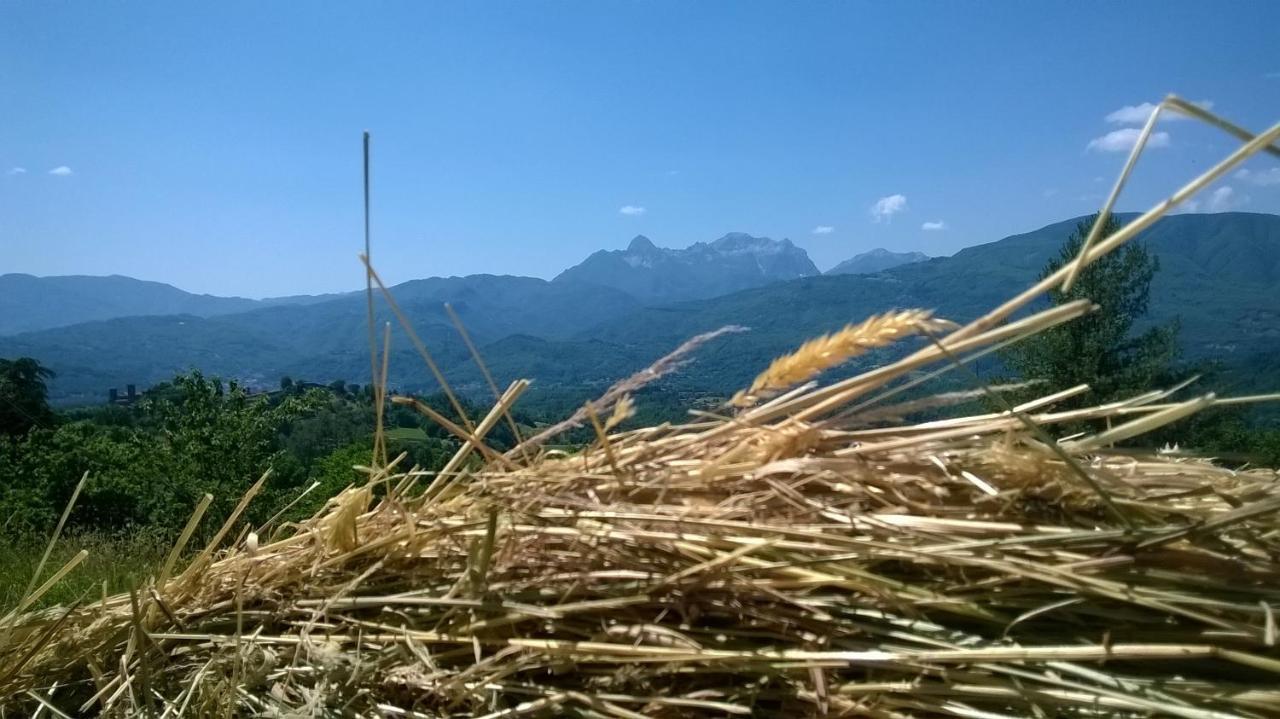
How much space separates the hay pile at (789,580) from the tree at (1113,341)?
68.7 feet

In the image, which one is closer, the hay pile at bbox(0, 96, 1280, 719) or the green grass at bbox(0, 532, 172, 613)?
the hay pile at bbox(0, 96, 1280, 719)

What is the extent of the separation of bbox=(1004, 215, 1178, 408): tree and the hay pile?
20.9 metres

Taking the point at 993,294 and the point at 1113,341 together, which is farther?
the point at 993,294

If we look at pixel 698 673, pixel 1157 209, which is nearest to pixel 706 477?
pixel 698 673

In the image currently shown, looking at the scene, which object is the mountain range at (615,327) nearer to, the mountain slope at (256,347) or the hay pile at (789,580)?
the mountain slope at (256,347)

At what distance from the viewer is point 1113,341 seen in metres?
26.0

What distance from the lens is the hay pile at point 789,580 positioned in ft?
3.76

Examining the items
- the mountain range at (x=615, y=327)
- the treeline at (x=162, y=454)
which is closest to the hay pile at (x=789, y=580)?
the treeline at (x=162, y=454)

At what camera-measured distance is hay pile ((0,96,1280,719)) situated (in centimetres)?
115

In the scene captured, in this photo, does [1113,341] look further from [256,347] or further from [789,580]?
[256,347]

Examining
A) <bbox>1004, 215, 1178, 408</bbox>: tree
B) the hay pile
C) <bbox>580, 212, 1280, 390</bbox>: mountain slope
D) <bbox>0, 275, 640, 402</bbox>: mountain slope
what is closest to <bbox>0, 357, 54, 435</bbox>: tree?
the hay pile

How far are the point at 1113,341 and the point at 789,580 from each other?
2916 centimetres

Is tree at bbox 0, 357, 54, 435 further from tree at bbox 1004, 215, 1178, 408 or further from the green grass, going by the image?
tree at bbox 1004, 215, 1178, 408

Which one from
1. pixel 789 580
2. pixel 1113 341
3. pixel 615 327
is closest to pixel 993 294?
pixel 615 327
